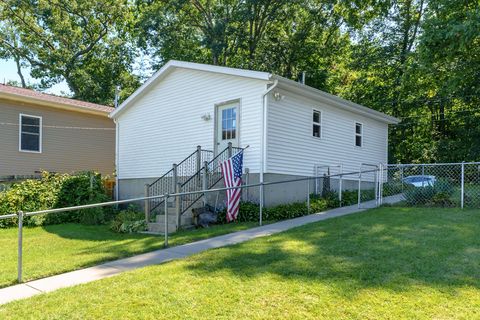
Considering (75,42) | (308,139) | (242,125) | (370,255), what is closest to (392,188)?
(308,139)

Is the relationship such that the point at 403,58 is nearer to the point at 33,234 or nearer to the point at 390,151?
the point at 390,151

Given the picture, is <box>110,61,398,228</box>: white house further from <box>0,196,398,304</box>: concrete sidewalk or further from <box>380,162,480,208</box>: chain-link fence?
<box>0,196,398,304</box>: concrete sidewalk

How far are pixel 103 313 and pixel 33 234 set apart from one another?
703cm

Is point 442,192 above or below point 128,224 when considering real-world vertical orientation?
above

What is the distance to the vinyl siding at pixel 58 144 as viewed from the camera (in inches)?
575

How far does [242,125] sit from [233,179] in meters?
2.08

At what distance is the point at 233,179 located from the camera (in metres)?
10.4

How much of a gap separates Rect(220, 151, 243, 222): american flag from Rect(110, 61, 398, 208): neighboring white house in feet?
2.70

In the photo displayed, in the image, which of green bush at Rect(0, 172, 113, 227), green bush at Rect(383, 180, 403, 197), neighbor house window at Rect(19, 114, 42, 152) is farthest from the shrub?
neighbor house window at Rect(19, 114, 42, 152)

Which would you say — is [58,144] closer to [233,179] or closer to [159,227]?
[159,227]

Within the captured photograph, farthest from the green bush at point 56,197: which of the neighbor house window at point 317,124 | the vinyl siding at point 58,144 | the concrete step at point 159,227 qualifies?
the neighbor house window at point 317,124

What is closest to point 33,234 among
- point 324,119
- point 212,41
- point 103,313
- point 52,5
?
point 103,313

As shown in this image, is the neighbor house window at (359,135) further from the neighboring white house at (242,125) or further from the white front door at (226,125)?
the white front door at (226,125)

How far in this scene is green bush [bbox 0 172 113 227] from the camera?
11.7m
